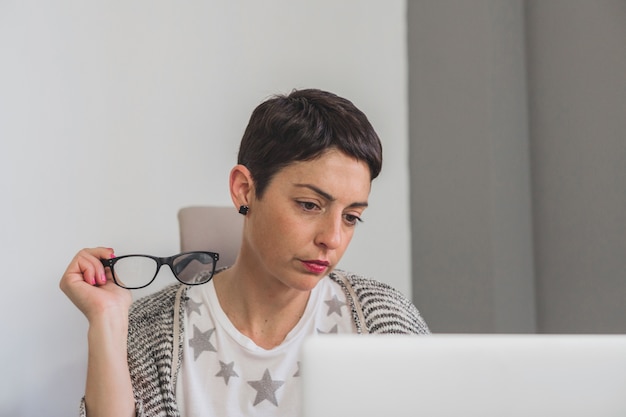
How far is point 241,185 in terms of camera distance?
1.20m

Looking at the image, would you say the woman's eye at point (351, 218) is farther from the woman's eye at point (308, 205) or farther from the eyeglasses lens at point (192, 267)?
A: the eyeglasses lens at point (192, 267)

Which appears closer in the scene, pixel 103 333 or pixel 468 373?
pixel 468 373

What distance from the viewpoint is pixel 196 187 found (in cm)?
175

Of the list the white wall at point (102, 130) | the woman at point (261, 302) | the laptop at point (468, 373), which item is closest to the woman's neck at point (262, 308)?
the woman at point (261, 302)

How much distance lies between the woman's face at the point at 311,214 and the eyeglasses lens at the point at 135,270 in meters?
0.20

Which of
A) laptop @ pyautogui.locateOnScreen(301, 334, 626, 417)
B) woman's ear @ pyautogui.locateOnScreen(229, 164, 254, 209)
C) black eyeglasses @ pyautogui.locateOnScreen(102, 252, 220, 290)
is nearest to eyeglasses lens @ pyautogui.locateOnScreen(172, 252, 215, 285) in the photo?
black eyeglasses @ pyautogui.locateOnScreen(102, 252, 220, 290)

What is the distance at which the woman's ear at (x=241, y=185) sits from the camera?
3.91 feet

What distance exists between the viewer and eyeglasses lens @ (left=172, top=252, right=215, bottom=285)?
1.18 metres

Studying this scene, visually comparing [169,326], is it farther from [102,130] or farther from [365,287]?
[102,130]

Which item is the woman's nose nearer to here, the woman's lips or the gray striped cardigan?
the woman's lips

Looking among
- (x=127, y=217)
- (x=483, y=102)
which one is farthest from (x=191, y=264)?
(x=483, y=102)

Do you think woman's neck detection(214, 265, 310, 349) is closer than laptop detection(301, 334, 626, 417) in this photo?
No

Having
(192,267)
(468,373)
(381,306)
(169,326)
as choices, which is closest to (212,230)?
(192,267)

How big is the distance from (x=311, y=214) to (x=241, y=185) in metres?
0.15
